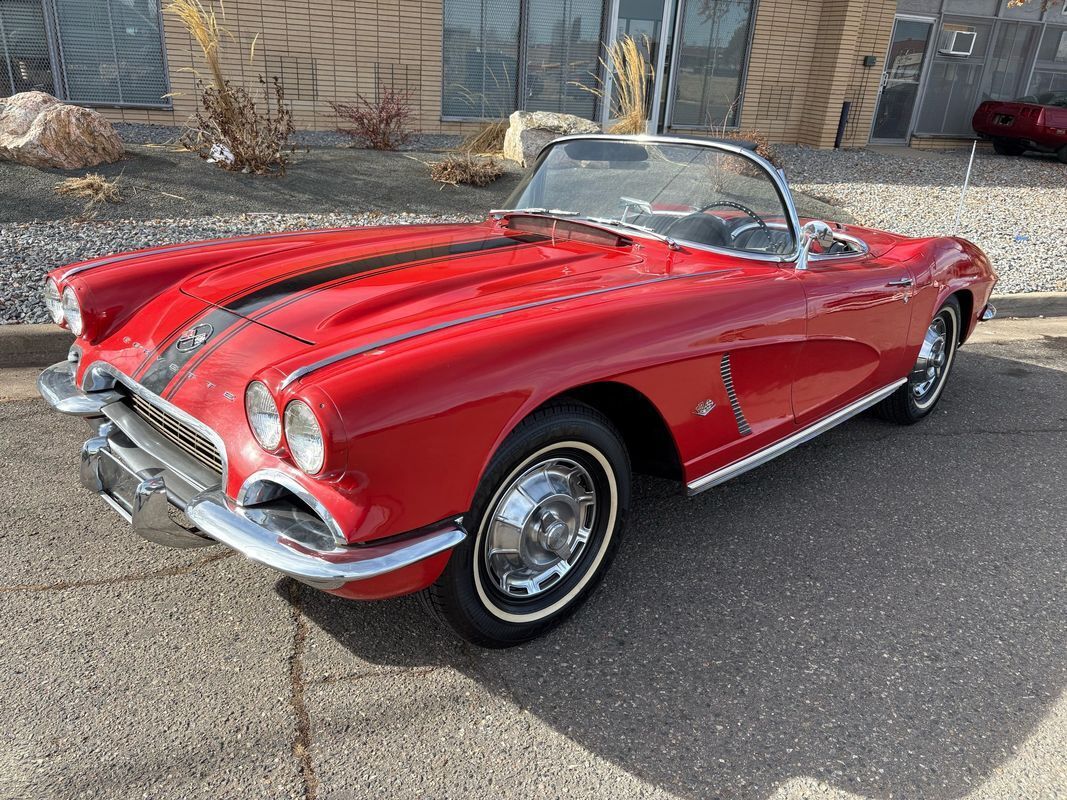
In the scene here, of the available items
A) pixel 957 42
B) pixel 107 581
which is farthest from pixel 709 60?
pixel 107 581

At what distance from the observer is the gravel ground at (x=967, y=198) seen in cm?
812


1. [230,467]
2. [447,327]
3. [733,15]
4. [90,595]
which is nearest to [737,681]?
[447,327]

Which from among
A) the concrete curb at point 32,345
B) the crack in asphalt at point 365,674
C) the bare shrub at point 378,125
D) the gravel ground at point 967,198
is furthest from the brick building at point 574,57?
the crack in asphalt at point 365,674

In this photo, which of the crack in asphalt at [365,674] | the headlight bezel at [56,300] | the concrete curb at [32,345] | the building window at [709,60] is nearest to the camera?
the crack in asphalt at [365,674]

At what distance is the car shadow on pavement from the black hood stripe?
0.86 meters

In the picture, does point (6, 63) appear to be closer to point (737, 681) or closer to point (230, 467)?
point (230, 467)

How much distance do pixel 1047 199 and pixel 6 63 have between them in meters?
13.8

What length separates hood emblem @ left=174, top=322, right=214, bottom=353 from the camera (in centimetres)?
249

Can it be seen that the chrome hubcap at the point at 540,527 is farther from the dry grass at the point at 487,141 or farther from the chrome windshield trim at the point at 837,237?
the dry grass at the point at 487,141

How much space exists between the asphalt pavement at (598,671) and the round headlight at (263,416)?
73 cm

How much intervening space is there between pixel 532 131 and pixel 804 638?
25.2 ft

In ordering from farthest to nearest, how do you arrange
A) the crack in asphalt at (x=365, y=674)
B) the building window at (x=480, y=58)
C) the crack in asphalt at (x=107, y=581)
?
the building window at (x=480, y=58) → the crack in asphalt at (x=107, y=581) → the crack in asphalt at (x=365, y=674)

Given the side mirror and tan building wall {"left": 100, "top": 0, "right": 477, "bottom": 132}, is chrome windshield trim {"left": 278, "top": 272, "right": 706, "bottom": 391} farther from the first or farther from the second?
tan building wall {"left": 100, "top": 0, "right": 477, "bottom": 132}

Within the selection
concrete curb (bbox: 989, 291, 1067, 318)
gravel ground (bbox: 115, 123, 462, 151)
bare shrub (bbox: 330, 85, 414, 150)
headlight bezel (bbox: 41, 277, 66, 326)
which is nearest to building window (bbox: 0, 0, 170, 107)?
gravel ground (bbox: 115, 123, 462, 151)
